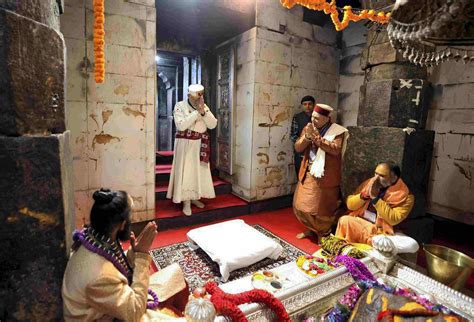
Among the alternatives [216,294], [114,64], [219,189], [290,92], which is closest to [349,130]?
[290,92]

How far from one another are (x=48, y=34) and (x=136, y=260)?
1.27m

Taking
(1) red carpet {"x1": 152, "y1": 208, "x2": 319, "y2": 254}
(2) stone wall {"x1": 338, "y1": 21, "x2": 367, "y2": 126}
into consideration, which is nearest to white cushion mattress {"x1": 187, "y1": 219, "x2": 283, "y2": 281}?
(1) red carpet {"x1": 152, "y1": 208, "x2": 319, "y2": 254}

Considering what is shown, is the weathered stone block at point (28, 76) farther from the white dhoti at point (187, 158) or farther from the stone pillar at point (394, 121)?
the stone pillar at point (394, 121)

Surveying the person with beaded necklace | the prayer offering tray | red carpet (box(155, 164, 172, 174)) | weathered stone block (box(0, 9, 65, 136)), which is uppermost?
weathered stone block (box(0, 9, 65, 136))

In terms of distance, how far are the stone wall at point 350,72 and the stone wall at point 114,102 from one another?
4.19m

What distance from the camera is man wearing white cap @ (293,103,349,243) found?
12.8 ft

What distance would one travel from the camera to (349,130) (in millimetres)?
4145

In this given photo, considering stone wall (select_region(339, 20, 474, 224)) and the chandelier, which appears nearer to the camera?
the chandelier

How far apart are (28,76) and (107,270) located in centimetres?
99

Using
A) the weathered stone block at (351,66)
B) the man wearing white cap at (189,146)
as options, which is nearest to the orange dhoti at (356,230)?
the man wearing white cap at (189,146)

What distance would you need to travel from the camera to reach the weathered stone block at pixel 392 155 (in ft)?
11.9

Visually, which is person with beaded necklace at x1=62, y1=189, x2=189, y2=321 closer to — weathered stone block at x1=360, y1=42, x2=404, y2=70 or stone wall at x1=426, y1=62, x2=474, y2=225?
weathered stone block at x1=360, y1=42, x2=404, y2=70

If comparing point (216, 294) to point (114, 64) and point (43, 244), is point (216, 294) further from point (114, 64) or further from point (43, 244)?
point (114, 64)

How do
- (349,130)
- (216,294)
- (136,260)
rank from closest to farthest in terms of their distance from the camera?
(136,260), (216,294), (349,130)
